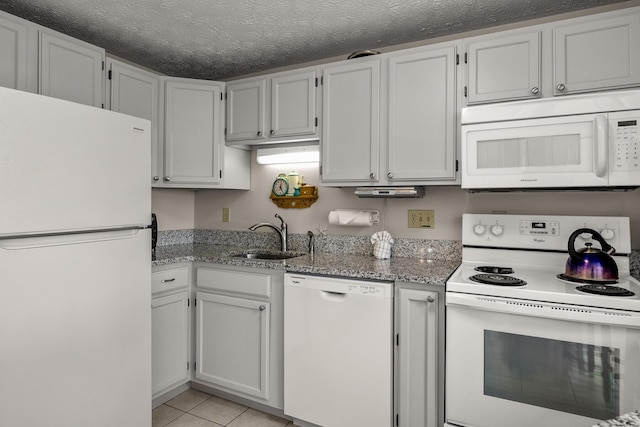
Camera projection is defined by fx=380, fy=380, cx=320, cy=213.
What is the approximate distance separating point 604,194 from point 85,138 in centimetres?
253

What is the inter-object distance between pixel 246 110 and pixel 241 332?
4.94 feet

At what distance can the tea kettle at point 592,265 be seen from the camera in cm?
164

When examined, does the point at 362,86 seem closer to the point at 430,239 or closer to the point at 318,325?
the point at 430,239

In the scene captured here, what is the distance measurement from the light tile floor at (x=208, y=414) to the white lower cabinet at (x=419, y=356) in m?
0.76

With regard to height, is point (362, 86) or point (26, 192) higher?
point (362, 86)

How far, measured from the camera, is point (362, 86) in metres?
2.30

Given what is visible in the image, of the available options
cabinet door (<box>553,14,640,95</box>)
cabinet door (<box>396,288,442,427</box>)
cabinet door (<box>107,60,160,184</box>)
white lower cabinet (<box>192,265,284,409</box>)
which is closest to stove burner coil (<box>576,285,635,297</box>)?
cabinet door (<box>396,288,442,427</box>)

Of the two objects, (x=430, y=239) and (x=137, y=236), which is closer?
(x=137, y=236)

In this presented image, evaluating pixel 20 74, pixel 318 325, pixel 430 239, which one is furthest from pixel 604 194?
pixel 20 74

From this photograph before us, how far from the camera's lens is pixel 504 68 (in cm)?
197

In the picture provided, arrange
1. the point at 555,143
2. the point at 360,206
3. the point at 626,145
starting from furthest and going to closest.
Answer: the point at 360,206 → the point at 555,143 → the point at 626,145

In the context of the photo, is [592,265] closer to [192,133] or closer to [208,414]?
[208,414]

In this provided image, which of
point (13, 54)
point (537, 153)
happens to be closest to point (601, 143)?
point (537, 153)

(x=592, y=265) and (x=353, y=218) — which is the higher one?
(x=353, y=218)
